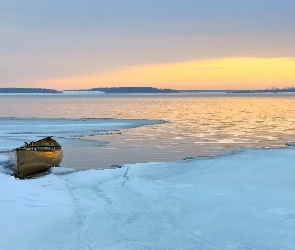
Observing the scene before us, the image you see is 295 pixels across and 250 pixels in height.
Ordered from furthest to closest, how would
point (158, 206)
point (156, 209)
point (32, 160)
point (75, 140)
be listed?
point (75, 140) < point (32, 160) < point (158, 206) < point (156, 209)

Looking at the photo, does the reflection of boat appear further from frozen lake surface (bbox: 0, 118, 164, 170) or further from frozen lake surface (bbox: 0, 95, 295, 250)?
frozen lake surface (bbox: 0, 118, 164, 170)

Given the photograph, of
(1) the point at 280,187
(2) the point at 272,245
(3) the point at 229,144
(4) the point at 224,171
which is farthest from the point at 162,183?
(3) the point at 229,144

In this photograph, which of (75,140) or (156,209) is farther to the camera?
(75,140)

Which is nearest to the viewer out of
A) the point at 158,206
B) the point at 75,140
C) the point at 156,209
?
the point at 156,209

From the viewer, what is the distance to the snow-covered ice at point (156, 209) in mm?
6953

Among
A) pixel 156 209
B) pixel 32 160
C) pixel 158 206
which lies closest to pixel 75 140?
pixel 32 160

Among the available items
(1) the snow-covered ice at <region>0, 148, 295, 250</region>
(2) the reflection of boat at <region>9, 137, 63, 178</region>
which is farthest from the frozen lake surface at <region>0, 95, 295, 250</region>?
(2) the reflection of boat at <region>9, 137, 63, 178</region>

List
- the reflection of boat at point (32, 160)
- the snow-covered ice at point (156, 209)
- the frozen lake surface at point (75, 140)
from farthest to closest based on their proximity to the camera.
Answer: the frozen lake surface at point (75, 140) < the reflection of boat at point (32, 160) < the snow-covered ice at point (156, 209)

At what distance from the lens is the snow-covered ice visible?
6953 millimetres

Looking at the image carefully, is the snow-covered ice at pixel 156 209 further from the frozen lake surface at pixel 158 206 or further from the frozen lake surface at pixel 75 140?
the frozen lake surface at pixel 75 140

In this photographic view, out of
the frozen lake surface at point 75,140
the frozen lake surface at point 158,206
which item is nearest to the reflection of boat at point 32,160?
the frozen lake surface at point 158,206

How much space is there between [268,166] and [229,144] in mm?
9321

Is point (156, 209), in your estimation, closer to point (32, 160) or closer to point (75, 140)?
point (32, 160)

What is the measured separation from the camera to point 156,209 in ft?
28.9
